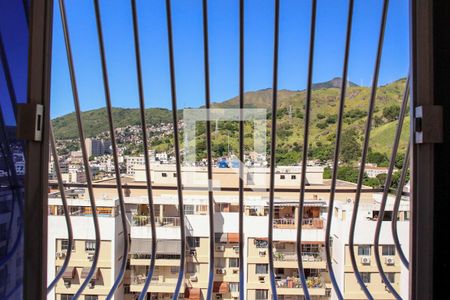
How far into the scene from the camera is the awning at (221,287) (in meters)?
1.97

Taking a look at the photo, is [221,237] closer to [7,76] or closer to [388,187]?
[388,187]

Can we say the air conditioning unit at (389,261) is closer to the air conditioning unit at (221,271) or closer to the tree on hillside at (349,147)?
the tree on hillside at (349,147)

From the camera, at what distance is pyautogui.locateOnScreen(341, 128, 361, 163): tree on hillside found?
1.84 metres

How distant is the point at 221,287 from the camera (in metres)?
1.99

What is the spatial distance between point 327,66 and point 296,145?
0.53 metres

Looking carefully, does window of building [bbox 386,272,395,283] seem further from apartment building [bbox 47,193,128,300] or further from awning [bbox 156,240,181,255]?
apartment building [bbox 47,193,128,300]

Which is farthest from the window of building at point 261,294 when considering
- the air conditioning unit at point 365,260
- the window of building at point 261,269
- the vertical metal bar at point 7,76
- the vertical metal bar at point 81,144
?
the vertical metal bar at point 7,76

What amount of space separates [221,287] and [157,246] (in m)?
0.44

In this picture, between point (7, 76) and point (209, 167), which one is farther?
point (209, 167)

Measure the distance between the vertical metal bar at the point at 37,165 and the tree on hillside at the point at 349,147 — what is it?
138 centimetres

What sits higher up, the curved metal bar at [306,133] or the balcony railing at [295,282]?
the curved metal bar at [306,133]

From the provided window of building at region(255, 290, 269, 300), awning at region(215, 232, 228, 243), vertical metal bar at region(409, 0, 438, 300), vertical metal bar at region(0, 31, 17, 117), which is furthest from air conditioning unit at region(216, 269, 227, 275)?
vertical metal bar at region(0, 31, 17, 117)

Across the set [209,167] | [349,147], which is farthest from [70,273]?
[349,147]

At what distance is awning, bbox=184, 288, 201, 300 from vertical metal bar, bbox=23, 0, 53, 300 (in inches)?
38.8
